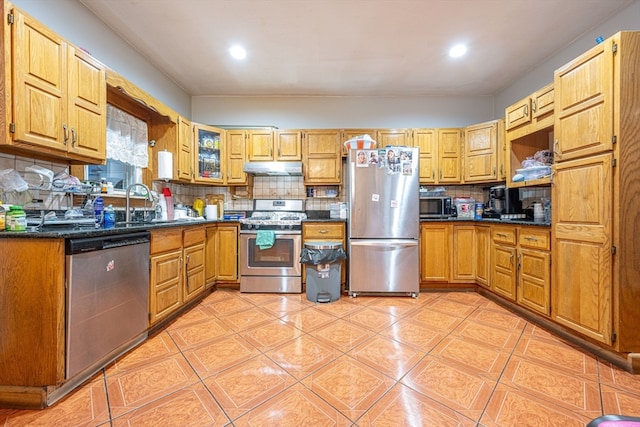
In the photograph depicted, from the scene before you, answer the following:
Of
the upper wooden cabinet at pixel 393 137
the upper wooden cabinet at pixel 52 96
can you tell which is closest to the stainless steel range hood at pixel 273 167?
the upper wooden cabinet at pixel 393 137

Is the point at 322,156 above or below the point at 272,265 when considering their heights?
above

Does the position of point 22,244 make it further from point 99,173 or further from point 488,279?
point 488,279

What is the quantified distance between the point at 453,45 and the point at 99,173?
3.65 metres

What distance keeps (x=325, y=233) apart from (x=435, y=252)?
1367mm

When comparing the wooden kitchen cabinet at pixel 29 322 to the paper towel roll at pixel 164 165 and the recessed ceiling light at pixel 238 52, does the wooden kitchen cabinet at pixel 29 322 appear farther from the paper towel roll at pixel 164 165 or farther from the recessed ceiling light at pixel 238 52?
the recessed ceiling light at pixel 238 52

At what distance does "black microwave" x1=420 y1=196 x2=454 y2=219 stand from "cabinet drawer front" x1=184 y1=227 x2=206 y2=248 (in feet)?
8.73

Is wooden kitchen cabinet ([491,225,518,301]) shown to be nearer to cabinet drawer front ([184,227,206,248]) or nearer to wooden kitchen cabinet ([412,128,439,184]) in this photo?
wooden kitchen cabinet ([412,128,439,184])

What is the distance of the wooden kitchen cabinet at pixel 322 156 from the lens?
11.5 ft

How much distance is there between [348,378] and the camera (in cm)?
153

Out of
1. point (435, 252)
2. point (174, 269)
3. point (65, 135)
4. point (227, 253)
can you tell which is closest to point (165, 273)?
point (174, 269)

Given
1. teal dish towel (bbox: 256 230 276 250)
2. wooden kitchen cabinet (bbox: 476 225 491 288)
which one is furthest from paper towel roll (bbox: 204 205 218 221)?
wooden kitchen cabinet (bbox: 476 225 491 288)

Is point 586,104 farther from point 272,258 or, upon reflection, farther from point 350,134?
point 272,258

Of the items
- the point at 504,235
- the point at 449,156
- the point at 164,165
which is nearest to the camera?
the point at 504,235

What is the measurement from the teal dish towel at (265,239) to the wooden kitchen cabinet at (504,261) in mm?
2462
